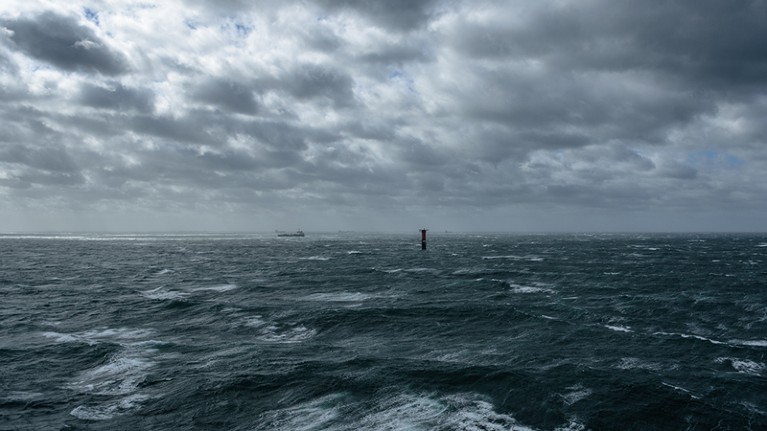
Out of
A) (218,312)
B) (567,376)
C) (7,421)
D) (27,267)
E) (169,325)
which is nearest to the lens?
(7,421)

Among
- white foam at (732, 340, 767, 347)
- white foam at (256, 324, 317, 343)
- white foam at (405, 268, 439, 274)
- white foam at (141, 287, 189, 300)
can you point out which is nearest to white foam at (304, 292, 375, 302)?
white foam at (256, 324, 317, 343)

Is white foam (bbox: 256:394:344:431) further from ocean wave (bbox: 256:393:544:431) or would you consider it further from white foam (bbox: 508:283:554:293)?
white foam (bbox: 508:283:554:293)

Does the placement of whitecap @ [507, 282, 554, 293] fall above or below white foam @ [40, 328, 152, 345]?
above

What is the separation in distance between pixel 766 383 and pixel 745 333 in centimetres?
1405

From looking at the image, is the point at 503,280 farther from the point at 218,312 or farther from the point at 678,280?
the point at 218,312

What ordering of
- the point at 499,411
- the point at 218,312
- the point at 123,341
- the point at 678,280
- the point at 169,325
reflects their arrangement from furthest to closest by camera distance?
the point at 678,280 < the point at 218,312 < the point at 169,325 < the point at 123,341 < the point at 499,411

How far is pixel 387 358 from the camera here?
1281 inches

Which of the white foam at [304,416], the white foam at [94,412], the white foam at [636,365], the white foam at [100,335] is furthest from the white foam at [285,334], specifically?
the white foam at [636,365]

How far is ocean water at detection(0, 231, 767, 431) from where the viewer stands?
2328cm

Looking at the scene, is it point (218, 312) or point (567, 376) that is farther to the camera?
point (218, 312)

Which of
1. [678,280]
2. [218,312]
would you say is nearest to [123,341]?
[218,312]

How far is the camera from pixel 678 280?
7294 cm

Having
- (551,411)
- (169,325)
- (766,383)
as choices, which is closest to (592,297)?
(766,383)

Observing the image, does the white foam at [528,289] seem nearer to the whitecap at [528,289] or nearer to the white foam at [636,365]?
the whitecap at [528,289]
